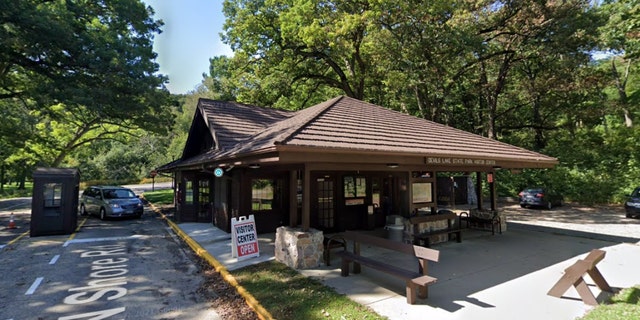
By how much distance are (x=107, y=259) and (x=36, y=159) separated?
3289 centimetres

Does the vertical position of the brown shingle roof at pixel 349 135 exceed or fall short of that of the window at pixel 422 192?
it exceeds it

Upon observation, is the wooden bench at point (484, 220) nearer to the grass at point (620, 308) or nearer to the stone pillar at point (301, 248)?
the grass at point (620, 308)

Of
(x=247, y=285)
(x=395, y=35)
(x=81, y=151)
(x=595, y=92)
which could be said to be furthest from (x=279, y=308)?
(x=81, y=151)

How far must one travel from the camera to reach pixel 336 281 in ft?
22.2

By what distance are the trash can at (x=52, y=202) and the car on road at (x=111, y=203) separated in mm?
3824

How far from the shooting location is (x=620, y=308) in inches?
197

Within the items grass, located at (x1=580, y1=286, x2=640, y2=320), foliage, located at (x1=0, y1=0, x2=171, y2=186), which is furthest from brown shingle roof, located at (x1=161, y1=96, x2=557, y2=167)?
foliage, located at (x1=0, y1=0, x2=171, y2=186)

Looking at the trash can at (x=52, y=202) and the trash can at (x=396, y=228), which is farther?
the trash can at (x=52, y=202)

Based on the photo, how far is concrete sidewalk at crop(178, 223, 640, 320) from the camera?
528 centimetres

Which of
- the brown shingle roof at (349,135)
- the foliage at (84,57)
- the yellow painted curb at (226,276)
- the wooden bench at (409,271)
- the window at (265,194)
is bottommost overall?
the yellow painted curb at (226,276)

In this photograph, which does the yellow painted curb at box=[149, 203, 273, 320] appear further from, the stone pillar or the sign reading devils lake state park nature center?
the stone pillar

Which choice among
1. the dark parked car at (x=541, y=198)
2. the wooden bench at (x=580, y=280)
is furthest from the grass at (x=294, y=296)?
the dark parked car at (x=541, y=198)

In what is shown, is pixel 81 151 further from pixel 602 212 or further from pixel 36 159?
pixel 602 212

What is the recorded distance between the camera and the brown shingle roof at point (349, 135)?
7484 mm
